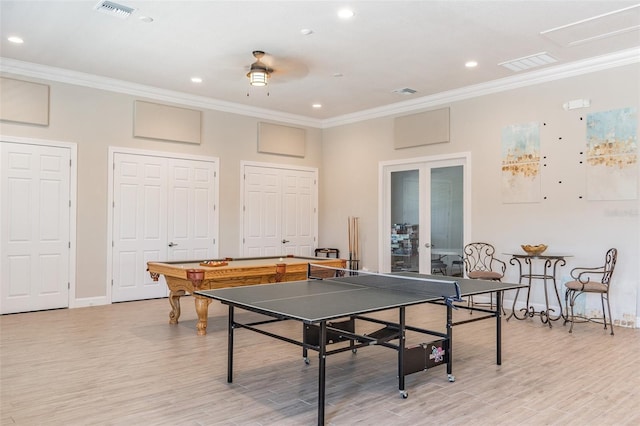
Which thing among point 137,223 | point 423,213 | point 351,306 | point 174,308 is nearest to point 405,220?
point 423,213

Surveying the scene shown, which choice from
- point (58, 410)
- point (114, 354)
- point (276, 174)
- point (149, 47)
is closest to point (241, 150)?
point (276, 174)

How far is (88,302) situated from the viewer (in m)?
6.58

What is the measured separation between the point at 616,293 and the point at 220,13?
5577mm

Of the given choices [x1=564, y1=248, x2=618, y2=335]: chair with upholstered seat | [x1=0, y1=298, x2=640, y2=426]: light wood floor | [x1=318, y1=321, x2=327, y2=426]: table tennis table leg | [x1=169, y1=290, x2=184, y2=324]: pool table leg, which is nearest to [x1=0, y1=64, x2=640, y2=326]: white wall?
[x1=564, y1=248, x2=618, y2=335]: chair with upholstered seat

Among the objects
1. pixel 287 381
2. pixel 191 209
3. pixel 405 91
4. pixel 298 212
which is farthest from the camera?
pixel 298 212

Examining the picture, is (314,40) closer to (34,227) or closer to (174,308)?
(174,308)

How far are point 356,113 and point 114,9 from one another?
502 cm

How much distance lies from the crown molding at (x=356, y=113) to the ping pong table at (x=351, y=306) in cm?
362

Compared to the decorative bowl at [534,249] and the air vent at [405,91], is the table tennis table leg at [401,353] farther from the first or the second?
the air vent at [405,91]

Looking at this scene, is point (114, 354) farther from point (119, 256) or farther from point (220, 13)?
point (220, 13)

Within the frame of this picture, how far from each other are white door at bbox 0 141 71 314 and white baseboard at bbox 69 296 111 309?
93 mm

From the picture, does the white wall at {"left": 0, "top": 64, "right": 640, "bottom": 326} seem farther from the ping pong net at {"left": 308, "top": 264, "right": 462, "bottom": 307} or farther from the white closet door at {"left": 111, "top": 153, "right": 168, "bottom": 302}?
the ping pong net at {"left": 308, "top": 264, "right": 462, "bottom": 307}

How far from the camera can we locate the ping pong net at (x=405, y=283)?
3.35 m

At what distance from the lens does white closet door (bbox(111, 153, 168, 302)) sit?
688cm
